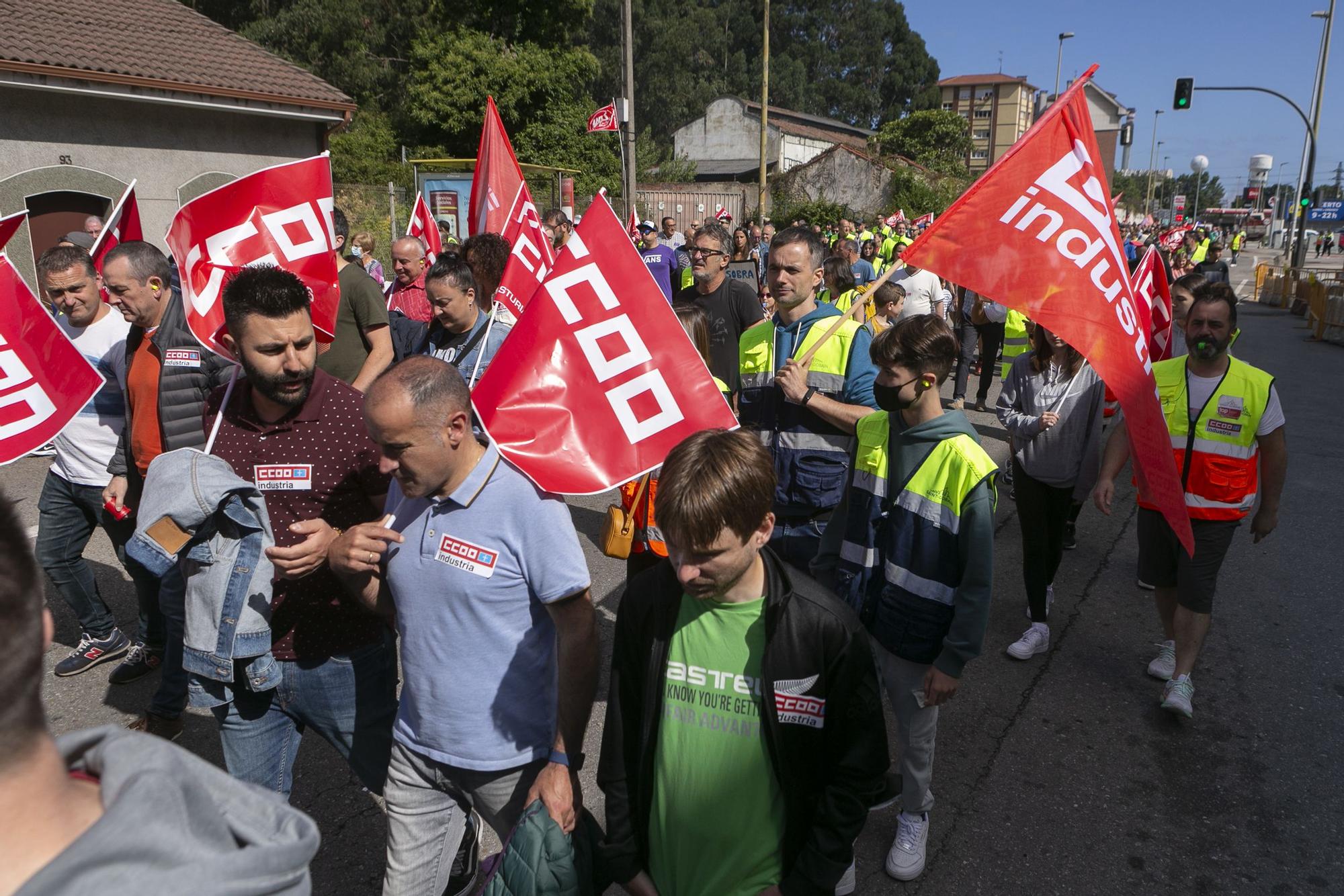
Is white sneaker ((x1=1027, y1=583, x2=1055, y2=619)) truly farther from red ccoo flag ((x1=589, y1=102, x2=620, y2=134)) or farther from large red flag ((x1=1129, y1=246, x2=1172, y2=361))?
red ccoo flag ((x1=589, y1=102, x2=620, y2=134))

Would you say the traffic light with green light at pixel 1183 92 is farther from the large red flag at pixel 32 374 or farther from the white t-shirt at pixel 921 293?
the large red flag at pixel 32 374

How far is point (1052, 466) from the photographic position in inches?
187

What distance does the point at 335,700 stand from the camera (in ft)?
8.62

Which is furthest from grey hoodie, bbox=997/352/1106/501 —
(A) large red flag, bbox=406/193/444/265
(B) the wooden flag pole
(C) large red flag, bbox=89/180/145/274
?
(A) large red flag, bbox=406/193/444/265

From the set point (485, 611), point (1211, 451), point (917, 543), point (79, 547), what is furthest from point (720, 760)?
point (79, 547)

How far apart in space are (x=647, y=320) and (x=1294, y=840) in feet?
9.86

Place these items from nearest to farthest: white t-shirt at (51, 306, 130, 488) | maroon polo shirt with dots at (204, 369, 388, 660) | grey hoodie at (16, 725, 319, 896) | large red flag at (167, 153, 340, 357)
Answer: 1. grey hoodie at (16, 725, 319, 896)
2. maroon polo shirt with dots at (204, 369, 388, 660)
3. large red flag at (167, 153, 340, 357)
4. white t-shirt at (51, 306, 130, 488)

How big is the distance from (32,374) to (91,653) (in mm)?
1621

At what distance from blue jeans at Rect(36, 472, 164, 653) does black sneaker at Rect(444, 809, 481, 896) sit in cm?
218

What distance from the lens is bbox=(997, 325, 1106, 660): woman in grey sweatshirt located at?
475 centimetres

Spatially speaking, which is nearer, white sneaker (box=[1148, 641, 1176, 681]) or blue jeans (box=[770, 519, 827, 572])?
blue jeans (box=[770, 519, 827, 572])

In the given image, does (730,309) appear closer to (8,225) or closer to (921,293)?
(921,293)

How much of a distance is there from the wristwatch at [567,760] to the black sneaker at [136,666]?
9.93 ft

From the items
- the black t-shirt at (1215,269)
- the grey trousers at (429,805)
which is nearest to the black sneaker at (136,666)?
the grey trousers at (429,805)
